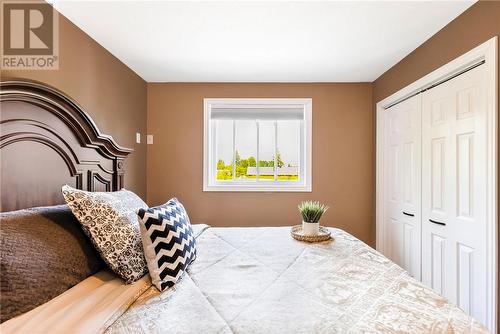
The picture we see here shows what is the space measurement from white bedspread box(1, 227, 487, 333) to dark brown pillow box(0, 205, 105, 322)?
10cm

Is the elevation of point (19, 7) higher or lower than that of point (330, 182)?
higher

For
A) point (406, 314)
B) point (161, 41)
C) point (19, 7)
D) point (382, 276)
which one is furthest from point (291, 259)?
point (19, 7)

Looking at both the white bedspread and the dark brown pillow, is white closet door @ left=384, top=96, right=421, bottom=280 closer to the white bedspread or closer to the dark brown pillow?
the white bedspread

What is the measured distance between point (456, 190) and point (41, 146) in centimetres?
275

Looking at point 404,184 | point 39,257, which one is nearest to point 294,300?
point 39,257

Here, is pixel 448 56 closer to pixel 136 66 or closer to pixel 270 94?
pixel 270 94

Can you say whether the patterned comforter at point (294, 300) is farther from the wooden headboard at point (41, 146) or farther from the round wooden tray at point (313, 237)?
the wooden headboard at point (41, 146)

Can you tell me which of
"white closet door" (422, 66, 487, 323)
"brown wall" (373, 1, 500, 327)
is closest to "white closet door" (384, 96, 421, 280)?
"white closet door" (422, 66, 487, 323)

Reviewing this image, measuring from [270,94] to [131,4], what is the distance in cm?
185

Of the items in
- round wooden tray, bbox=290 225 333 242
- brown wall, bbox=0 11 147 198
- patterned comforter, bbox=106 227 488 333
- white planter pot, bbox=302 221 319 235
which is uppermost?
brown wall, bbox=0 11 147 198

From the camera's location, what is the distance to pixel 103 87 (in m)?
2.29

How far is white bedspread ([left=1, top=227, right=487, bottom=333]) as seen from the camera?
0.91m

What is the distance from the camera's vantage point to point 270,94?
10.6 feet

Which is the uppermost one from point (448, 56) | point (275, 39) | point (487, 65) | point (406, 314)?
point (275, 39)
